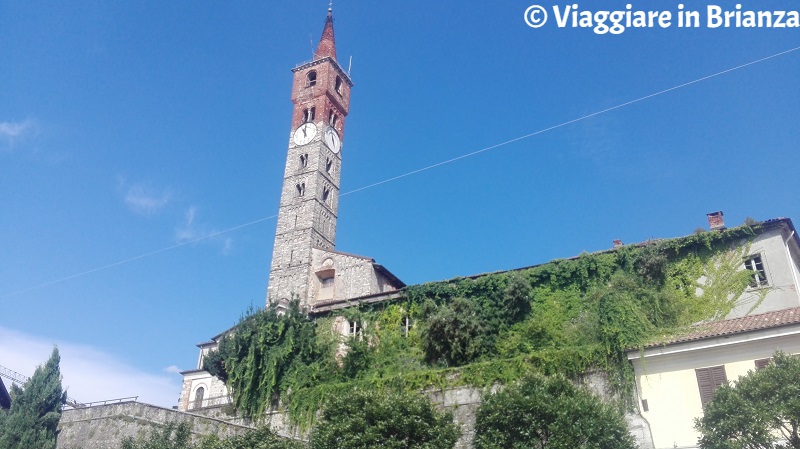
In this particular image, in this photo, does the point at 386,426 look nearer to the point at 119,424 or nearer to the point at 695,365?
the point at 695,365

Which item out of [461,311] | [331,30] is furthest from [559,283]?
[331,30]

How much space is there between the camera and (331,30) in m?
69.9

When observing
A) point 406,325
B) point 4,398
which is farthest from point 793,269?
point 4,398

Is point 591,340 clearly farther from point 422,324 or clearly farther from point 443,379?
point 422,324

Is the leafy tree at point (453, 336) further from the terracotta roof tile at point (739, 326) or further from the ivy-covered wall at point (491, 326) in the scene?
the terracotta roof tile at point (739, 326)

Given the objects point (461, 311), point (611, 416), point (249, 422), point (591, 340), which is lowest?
point (611, 416)

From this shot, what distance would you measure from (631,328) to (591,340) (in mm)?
2153

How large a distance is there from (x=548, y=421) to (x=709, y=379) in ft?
19.6

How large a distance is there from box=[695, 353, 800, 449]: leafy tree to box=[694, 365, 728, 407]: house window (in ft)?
12.8

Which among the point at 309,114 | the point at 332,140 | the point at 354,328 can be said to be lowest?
the point at 354,328

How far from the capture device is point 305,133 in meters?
60.8

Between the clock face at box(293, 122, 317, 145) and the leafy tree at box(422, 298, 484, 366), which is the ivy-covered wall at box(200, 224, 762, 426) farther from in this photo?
the clock face at box(293, 122, 317, 145)

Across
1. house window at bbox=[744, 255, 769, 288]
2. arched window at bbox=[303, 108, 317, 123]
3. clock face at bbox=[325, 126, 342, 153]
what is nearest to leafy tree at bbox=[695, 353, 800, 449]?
house window at bbox=[744, 255, 769, 288]

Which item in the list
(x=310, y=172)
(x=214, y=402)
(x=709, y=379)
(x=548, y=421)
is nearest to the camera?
(x=548, y=421)
